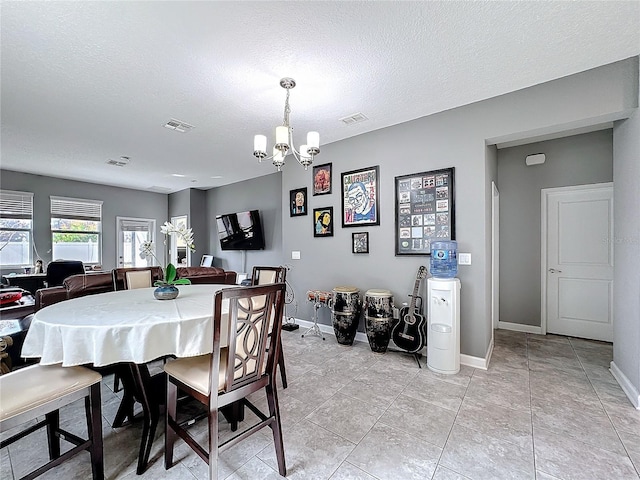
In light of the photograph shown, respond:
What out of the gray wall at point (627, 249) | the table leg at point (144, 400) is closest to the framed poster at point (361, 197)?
the gray wall at point (627, 249)

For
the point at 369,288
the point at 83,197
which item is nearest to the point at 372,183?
the point at 369,288

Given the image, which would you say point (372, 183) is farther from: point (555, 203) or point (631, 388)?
point (631, 388)

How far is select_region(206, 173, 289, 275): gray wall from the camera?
18.4ft

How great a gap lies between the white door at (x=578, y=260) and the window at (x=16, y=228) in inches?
350

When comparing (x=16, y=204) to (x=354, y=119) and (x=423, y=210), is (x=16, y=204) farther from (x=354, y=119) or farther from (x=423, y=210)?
(x=423, y=210)

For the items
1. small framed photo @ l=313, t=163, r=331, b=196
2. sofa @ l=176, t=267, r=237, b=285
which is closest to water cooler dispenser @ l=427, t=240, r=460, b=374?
small framed photo @ l=313, t=163, r=331, b=196

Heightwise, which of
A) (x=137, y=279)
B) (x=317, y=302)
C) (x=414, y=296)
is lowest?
(x=317, y=302)

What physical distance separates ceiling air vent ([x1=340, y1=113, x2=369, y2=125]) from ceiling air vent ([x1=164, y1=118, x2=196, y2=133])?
6.11 ft

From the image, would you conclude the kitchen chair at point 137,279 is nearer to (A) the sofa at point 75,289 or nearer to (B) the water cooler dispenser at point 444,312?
(A) the sofa at point 75,289

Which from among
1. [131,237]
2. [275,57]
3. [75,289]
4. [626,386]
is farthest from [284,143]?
[131,237]

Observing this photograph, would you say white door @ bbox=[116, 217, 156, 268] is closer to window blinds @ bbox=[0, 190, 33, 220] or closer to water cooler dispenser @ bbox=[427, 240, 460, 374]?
window blinds @ bbox=[0, 190, 33, 220]

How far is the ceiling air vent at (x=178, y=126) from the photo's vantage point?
3.29 metres

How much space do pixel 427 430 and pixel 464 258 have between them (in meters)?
1.70

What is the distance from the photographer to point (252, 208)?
19.9 feet
